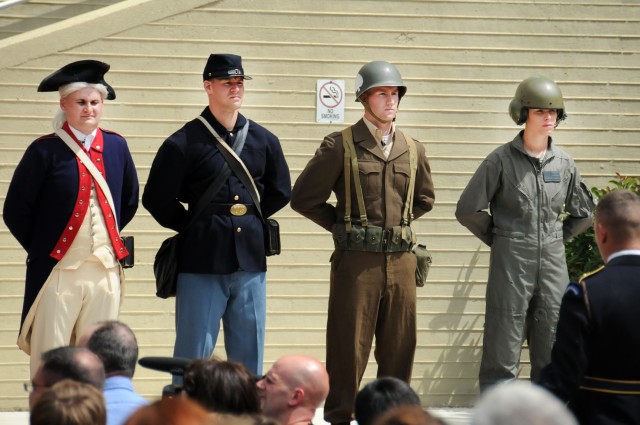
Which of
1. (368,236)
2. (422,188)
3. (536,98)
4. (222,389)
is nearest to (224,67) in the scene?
(368,236)

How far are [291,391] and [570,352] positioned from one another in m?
1.11

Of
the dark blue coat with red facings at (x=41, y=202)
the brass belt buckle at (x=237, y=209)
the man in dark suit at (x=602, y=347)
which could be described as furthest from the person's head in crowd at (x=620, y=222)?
the dark blue coat with red facings at (x=41, y=202)

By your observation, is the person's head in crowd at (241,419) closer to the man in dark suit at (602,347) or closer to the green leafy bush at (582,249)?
the man in dark suit at (602,347)

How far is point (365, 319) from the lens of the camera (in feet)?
22.2

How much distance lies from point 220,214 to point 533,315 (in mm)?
2085

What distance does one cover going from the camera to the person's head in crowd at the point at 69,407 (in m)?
3.31

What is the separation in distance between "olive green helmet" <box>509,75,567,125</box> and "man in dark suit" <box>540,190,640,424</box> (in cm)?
272

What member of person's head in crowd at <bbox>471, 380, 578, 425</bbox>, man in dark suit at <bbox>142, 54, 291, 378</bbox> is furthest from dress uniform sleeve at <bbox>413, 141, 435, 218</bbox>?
person's head in crowd at <bbox>471, 380, 578, 425</bbox>

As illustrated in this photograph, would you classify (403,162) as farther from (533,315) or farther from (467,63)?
(467,63)

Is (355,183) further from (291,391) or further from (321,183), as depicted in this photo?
(291,391)

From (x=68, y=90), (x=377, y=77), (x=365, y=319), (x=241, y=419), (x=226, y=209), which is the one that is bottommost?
(x=365, y=319)

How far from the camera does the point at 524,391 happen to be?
288cm

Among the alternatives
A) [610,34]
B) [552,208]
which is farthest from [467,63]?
[552,208]

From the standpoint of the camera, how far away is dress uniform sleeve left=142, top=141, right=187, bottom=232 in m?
6.58
